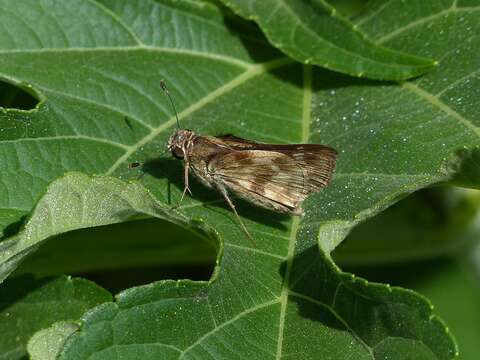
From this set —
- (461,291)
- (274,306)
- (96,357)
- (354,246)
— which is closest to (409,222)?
(354,246)

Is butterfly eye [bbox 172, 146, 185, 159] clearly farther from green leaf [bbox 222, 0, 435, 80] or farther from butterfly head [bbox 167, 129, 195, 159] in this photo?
green leaf [bbox 222, 0, 435, 80]

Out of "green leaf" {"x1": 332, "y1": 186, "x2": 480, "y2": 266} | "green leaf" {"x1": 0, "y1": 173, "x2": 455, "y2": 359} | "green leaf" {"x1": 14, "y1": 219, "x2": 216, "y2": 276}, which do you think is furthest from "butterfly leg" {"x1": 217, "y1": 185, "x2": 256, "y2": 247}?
"green leaf" {"x1": 332, "y1": 186, "x2": 480, "y2": 266}

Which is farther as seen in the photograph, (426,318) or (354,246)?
(354,246)

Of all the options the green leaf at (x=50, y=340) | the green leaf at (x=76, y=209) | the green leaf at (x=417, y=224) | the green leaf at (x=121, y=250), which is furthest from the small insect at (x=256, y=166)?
the green leaf at (x=417, y=224)

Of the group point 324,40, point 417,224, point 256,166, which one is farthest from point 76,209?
point 417,224

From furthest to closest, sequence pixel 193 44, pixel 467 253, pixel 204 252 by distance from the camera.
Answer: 1. pixel 467 253
2. pixel 204 252
3. pixel 193 44

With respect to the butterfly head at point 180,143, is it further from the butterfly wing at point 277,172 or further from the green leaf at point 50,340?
the green leaf at point 50,340

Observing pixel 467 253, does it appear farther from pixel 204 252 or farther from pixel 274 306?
pixel 274 306

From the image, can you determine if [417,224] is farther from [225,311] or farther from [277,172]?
[225,311]
